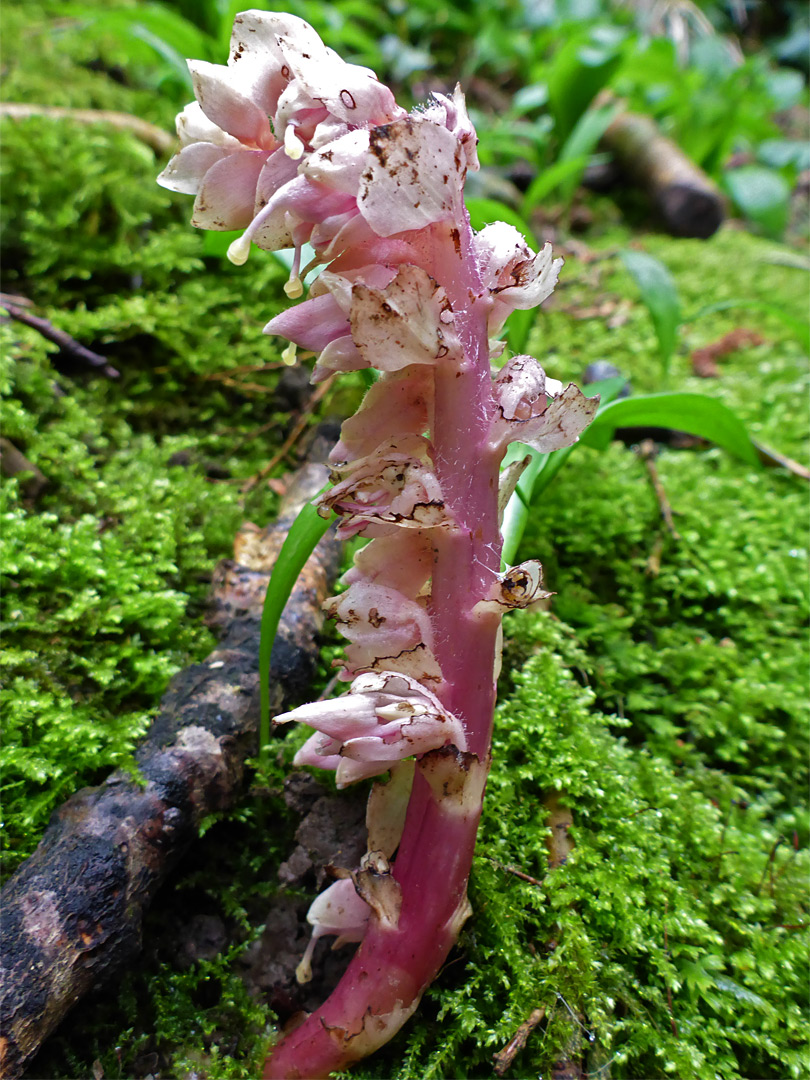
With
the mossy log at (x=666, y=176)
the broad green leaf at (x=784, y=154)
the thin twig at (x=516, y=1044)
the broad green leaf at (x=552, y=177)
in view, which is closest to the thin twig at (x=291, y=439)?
the thin twig at (x=516, y=1044)

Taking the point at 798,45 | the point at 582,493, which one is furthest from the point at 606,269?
the point at 798,45

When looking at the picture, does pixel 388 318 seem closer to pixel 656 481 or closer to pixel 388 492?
pixel 388 492

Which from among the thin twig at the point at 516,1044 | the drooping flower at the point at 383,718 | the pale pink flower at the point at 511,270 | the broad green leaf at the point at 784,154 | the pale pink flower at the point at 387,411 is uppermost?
the broad green leaf at the point at 784,154

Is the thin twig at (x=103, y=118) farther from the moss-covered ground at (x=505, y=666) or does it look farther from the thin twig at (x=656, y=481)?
the thin twig at (x=656, y=481)

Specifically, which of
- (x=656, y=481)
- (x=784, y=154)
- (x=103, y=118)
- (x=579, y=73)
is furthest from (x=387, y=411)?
(x=784, y=154)

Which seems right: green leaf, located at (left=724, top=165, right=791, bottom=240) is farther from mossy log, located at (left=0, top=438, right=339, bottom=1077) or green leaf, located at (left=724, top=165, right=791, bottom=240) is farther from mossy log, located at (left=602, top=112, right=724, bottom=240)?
mossy log, located at (left=0, top=438, right=339, bottom=1077)

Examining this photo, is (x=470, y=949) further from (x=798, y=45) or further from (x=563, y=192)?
(x=798, y=45)
